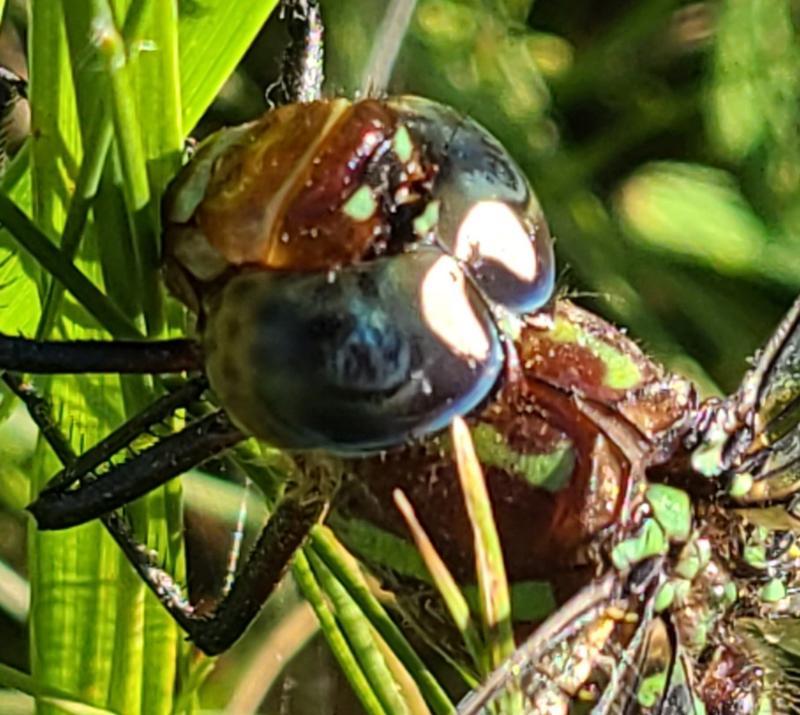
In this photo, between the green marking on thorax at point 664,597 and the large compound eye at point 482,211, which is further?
the green marking on thorax at point 664,597

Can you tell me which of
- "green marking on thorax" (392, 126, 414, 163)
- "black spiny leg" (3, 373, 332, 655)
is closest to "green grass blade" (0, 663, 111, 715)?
"black spiny leg" (3, 373, 332, 655)

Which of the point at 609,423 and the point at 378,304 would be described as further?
the point at 609,423

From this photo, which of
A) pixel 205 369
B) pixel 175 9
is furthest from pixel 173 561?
pixel 175 9

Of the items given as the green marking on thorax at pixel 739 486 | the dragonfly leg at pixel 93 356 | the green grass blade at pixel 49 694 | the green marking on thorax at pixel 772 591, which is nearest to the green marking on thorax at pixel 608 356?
the green marking on thorax at pixel 739 486

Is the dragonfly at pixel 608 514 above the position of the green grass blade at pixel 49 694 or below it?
above

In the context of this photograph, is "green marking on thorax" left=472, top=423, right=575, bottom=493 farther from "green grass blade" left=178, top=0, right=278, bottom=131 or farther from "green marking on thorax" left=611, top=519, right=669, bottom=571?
"green grass blade" left=178, top=0, right=278, bottom=131

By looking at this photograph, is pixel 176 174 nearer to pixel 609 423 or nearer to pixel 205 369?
pixel 205 369

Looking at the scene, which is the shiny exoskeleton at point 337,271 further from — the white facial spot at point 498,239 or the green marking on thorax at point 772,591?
the green marking on thorax at point 772,591

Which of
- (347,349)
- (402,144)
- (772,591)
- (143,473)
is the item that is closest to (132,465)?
(143,473)
